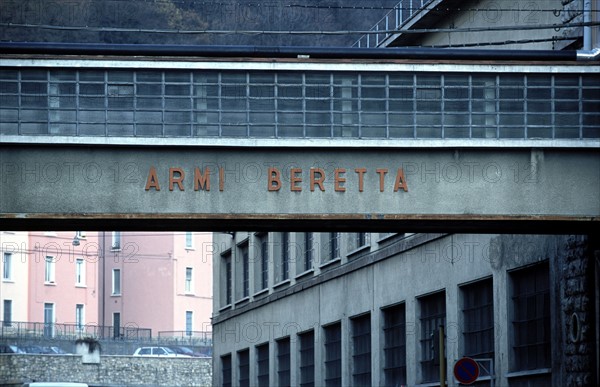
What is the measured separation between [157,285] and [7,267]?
1308 centimetres

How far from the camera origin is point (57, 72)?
2380cm

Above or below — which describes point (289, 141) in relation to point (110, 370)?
below

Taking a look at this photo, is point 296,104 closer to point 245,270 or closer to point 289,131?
point 289,131

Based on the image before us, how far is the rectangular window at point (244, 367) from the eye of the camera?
5856 centimetres

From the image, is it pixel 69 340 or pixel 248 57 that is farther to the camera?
pixel 69 340

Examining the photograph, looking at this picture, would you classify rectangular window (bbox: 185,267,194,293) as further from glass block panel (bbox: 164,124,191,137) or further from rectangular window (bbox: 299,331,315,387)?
glass block panel (bbox: 164,124,191,137)

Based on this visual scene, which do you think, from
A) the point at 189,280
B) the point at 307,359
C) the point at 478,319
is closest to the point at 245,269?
the point at 307,359

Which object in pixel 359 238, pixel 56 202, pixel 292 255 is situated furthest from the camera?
pixel 292 255

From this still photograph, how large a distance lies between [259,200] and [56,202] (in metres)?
3.42

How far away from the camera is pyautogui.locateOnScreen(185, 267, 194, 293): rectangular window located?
117 meters

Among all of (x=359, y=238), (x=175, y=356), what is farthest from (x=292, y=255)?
(x=175, y=356)

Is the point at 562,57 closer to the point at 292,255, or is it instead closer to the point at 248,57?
the point at 248,57

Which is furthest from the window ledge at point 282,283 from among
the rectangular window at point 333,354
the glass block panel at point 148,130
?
the glass block panel at point 148,130

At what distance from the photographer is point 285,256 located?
177 feet
